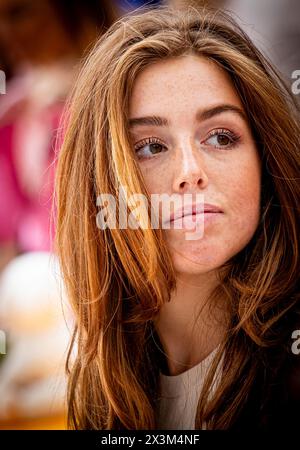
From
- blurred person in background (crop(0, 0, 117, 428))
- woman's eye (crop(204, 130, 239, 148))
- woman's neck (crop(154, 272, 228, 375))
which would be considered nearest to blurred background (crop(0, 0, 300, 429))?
blurred person in background (crop(0, 0, 117, 428))

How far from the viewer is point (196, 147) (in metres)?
0.91

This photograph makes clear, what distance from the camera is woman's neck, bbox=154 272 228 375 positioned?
3.27ft

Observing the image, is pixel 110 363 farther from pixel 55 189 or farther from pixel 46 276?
pixel 55 189

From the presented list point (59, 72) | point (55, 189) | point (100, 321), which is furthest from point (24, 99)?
point (100, 321)

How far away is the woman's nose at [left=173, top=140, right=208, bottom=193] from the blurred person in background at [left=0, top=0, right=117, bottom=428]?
287mm

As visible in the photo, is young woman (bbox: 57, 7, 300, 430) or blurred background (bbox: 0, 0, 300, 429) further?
blurred background (bbox: 0, 0, 300, 429)

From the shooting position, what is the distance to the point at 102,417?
103 cm

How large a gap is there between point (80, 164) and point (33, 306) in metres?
0.31

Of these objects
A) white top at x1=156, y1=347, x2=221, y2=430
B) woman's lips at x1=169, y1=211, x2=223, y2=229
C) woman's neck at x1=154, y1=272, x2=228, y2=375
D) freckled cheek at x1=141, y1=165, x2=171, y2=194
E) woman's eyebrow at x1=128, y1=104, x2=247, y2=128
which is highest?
woman's eyebrow at x1=128, y1=104, x2=247, y2=128

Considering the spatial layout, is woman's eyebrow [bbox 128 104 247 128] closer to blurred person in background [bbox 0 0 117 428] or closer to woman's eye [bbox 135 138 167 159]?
woman's eye [bbox 135 138 167 159]

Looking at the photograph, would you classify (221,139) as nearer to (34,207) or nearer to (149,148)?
(149,148)

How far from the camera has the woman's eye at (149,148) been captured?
92cm
